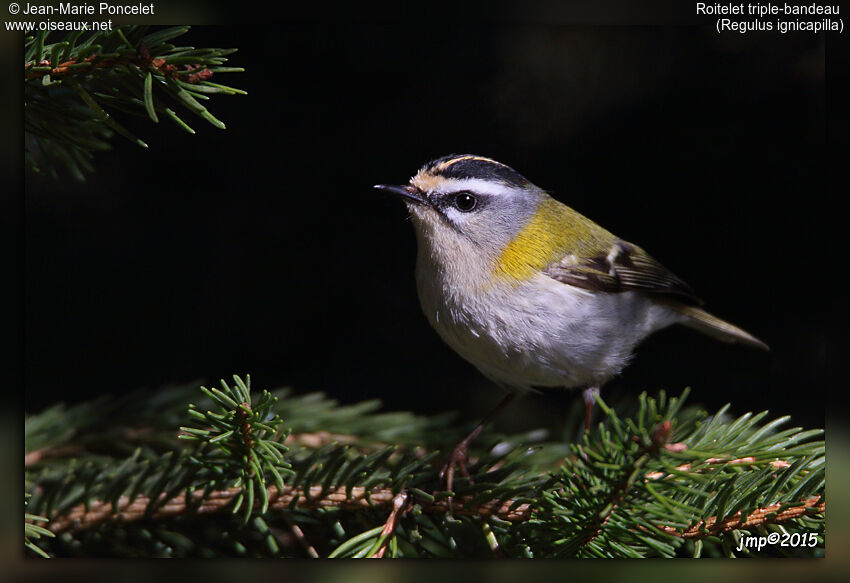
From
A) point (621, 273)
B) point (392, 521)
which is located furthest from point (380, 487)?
point (621, 273)

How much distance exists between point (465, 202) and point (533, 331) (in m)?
0.25

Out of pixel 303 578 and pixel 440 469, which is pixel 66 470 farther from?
pixel 440 469

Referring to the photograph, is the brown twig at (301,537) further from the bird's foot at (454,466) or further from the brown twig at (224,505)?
the bird's foot at (454,466)

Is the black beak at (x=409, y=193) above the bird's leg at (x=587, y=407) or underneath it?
above

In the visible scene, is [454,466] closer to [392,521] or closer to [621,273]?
[392,521]

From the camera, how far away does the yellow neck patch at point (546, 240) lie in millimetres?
1126

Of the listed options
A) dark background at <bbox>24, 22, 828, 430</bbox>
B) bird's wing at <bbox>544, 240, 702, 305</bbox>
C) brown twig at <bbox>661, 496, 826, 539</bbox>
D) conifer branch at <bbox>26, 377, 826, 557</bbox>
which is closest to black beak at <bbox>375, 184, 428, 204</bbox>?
dark background at <bbox>24, 22, 828, 430</bbox>

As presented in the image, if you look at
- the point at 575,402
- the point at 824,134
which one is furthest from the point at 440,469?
the point at 824,134

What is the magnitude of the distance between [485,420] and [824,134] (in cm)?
72

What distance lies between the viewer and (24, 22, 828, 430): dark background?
112 centimetres

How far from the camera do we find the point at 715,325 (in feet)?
4.31
